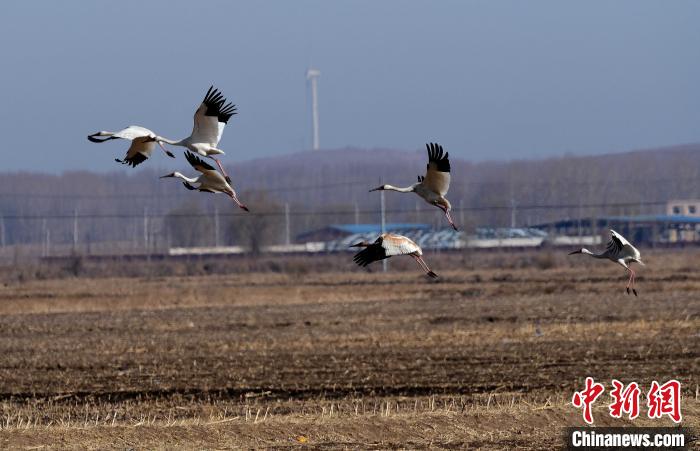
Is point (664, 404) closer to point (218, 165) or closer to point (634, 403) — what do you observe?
point (634, 403)

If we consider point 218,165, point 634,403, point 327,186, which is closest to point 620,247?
point 218,165

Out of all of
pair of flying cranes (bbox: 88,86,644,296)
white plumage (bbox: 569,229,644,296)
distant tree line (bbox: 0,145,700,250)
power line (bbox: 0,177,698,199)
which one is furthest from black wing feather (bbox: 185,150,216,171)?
power line (bbox: 0,177,698,199)

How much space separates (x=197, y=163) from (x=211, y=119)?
0.75 meters

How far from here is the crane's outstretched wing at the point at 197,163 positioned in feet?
34.4

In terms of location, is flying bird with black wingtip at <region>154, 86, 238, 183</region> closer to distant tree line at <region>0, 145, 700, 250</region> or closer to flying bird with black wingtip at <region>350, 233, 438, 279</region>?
flying bird with black wingtip at <region>350, 233, 438, 279</region>

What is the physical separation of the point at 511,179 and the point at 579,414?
99536mm

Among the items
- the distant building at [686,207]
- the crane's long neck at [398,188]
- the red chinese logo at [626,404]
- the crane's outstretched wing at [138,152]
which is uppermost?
the distant building at [686,207]

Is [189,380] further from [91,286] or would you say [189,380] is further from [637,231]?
[637,231]

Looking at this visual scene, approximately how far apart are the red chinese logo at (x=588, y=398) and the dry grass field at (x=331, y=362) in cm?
17

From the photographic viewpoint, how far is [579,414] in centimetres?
1819

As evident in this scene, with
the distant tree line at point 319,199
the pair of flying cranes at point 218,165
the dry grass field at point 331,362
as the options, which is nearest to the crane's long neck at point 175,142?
the pair of flying cranes at point 218,165

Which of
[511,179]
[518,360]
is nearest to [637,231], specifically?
[511,179]

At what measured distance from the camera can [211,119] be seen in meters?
11.2

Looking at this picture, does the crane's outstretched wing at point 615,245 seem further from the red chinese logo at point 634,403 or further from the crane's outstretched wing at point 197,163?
Result: the red chinese logo at point 634,403
